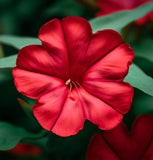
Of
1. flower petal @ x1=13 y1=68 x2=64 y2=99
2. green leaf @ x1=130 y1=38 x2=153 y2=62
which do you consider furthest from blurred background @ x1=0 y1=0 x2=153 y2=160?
flower petal @ x1=13 y1=68 x2=64 y2=99

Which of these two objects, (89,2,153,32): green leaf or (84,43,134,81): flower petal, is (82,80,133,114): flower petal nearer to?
(84,43,134,81): flower petal

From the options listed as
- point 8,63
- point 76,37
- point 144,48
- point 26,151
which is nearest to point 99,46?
point 76,37

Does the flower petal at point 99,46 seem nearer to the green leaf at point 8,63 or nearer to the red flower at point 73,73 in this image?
the red flower at point 73,73

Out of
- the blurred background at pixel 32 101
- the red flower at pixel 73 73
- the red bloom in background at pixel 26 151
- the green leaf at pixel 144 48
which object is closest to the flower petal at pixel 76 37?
the red flower at pixel 73 73

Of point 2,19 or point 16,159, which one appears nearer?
point 16,159

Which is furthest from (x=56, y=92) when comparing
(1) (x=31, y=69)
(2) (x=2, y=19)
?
(2) (x=2, y=19)

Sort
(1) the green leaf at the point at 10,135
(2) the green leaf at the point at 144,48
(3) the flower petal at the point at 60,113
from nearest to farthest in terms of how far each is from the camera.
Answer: (3) the flower petal at the point at 60,113
(1) the green leaf at the point at 10,135
(2) the green leaf at the point at 144,48

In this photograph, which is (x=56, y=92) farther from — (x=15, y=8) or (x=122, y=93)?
(x=15, y=8)

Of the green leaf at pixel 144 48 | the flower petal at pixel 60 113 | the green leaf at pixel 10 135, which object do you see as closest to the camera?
the flower petal at pixel 60 113
